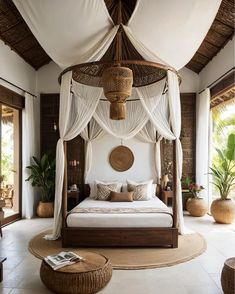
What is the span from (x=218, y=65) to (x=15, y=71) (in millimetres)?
4533

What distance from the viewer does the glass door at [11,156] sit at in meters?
6.68

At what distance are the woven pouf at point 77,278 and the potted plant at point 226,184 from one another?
3647mm

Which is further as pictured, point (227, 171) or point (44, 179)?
point (44, 179)

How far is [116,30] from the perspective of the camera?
392 cm

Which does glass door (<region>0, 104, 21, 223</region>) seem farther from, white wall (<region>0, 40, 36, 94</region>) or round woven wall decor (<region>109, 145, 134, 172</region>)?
round woven wall decor (<region>109, 145, 134, 172</region>)

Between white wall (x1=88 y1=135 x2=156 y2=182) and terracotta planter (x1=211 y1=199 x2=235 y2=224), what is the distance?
6.24 feet

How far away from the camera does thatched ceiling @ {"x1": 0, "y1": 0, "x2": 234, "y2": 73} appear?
4.93 metres

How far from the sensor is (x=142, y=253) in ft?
13.7

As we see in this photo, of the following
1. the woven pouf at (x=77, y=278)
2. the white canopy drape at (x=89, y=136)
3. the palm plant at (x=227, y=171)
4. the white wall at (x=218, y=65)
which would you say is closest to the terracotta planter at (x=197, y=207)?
the palm plant at (x=227, y=171)

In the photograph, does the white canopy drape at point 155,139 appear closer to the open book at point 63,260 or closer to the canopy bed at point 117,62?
the canopy bed at point 117,62

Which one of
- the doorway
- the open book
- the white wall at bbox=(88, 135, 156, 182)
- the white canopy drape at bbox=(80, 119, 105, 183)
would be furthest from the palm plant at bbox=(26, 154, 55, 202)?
the open book

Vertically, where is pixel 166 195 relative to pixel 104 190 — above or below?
below

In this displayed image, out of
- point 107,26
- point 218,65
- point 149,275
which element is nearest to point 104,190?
point 149,275

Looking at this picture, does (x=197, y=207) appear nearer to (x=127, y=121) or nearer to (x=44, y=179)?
(x=127, y=121)
